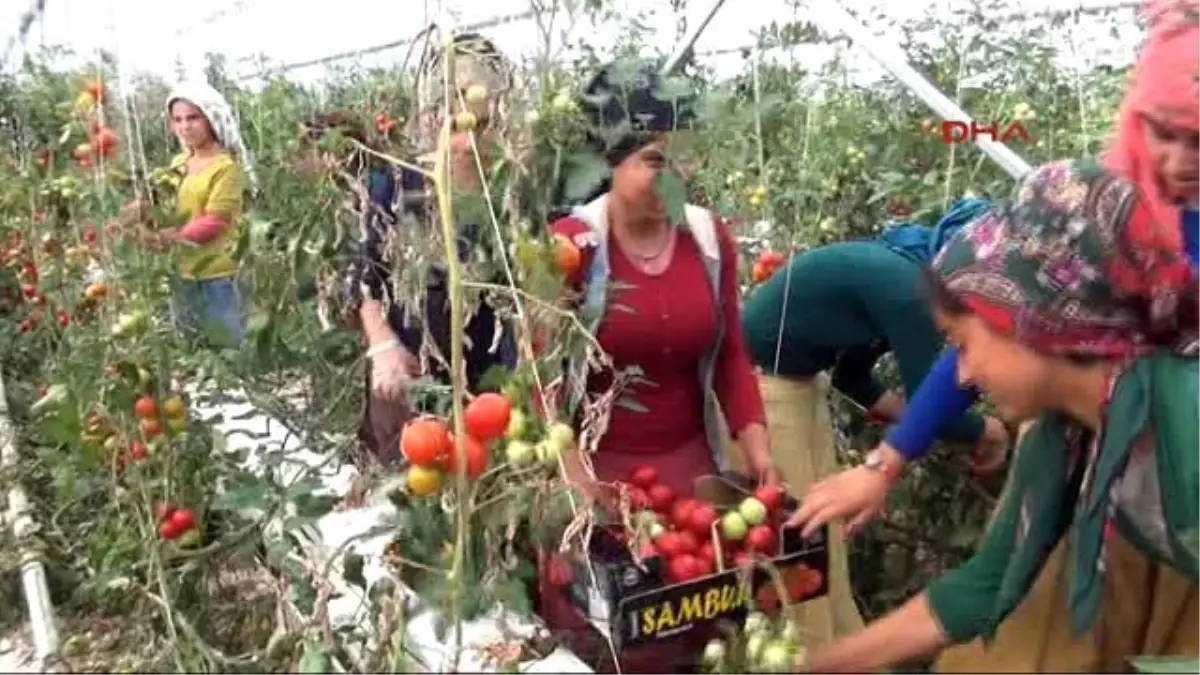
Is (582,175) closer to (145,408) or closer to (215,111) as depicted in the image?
(145,408)

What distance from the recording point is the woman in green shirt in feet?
3.03

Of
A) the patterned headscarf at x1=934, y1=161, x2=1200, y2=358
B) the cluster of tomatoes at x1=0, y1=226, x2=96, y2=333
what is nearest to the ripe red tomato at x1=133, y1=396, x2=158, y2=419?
the cluster of tomatoes at x1=0, y1=226, x2=96, y2=333

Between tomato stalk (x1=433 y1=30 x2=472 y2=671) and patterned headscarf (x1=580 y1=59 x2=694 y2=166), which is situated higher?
patterned headscarf (x1=580 y1=59 x2=694 y2=166)

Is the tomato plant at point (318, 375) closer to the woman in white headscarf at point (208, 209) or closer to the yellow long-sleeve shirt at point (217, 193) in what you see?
the woman in white headscarf at point (208, 209)

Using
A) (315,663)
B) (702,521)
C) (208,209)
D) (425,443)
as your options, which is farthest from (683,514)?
(208,209)

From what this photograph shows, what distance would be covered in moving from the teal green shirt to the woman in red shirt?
9 centimetres

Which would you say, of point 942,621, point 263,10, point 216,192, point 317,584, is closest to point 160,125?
point 263,10

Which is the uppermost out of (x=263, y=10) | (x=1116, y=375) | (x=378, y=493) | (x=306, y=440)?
(x=263, y=10)

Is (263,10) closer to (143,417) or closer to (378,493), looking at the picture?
(143,417)

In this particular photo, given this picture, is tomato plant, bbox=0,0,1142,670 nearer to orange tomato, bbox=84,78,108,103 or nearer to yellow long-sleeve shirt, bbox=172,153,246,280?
orange tomato, bbox=84,78,108,103

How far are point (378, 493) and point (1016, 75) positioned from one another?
2412 millimetres

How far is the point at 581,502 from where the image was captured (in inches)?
40.5

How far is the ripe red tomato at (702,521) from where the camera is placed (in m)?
1.19

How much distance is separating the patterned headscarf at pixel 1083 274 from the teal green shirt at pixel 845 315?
53 centimetres
